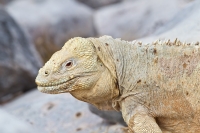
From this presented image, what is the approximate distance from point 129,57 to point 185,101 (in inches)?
28.0

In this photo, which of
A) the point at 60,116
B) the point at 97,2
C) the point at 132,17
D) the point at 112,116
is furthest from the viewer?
the point at 97,2

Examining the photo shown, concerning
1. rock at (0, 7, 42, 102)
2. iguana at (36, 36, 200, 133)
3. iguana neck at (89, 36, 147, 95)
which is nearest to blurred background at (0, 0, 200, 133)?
rock at (0, 7, 42, 102)

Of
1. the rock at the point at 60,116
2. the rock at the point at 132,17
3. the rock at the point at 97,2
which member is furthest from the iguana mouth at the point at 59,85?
the rock at the point at 97,2

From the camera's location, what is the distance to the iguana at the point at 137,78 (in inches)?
167

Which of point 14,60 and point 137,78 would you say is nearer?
point 137,78

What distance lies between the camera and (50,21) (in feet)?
45.5

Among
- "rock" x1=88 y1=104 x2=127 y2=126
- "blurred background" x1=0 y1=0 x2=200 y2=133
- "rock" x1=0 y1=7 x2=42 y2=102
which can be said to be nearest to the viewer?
"rock" x1=88 y1=104 x2=127 y2=126

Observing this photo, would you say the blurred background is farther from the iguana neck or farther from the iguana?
the iguana neck

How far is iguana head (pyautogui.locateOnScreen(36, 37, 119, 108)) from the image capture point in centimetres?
429

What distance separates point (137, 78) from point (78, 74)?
0.59 metres

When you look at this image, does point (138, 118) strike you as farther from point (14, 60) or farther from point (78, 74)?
point (14, 60)

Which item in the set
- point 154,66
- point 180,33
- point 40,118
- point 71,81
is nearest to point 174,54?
point 154,66

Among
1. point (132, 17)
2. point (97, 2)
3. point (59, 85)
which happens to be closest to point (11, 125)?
point (59, 85)

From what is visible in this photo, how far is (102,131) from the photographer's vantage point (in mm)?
5871
